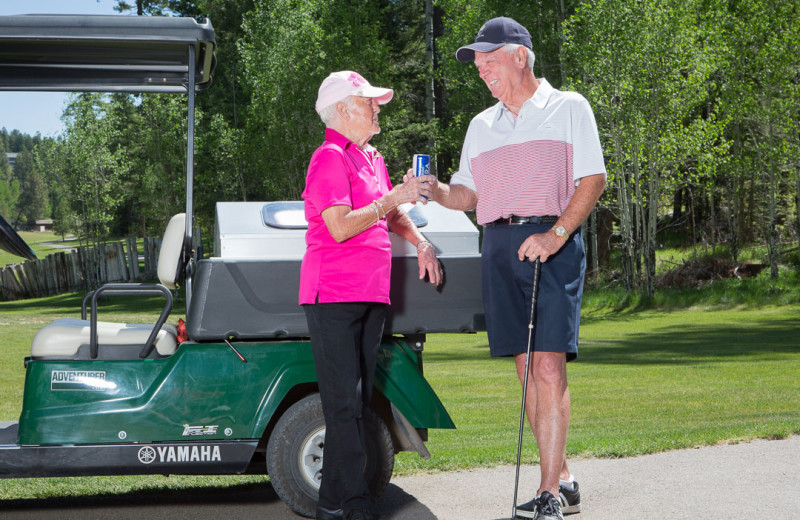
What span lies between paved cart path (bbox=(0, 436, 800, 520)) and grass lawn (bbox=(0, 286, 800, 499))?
0.35 meters

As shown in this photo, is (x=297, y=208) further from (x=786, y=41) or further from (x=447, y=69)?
(x=447, y=69)

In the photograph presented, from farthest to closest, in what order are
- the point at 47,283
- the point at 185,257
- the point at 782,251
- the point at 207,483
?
the point at 47,283 < the point at 782,251 < the point at 207,483 < the point at 185,257

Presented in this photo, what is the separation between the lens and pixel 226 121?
40750 millimetres

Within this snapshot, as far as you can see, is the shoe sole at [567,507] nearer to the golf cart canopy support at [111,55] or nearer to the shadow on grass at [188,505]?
the shadow on grass at [188,505]

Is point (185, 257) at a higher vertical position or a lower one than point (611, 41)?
lower

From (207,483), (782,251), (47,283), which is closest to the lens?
(207,483)

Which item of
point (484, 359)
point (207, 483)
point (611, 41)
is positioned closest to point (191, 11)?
point (611, 41)

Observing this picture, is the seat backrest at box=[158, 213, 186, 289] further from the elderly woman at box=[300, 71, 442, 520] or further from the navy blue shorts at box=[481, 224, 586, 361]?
the navy blue shorts at box=[481, 224, 586, 361]

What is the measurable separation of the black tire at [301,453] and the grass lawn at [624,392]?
55.0 inches

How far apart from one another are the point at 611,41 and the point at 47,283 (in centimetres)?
2759

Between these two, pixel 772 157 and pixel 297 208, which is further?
pixel 772 157

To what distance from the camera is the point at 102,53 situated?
5.50 meters

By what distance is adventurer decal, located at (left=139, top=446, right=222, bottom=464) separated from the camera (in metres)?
4.60

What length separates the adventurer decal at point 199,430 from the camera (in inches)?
182
